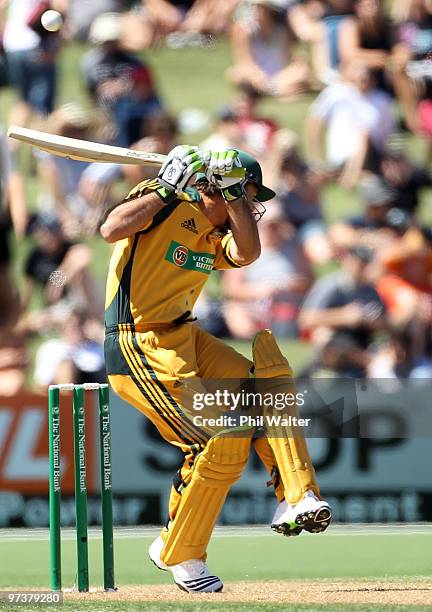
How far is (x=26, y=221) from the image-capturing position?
379 inches

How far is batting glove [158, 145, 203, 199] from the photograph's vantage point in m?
4.88

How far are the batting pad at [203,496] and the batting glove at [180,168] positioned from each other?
3.51ft

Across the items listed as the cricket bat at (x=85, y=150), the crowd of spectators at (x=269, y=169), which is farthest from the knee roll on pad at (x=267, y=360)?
the crowd of spectators at (x=269, y=169)

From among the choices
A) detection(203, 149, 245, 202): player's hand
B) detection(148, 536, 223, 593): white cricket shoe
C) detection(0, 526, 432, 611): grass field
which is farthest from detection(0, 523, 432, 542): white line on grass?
detection(203, 149, 245, 202): player's hand

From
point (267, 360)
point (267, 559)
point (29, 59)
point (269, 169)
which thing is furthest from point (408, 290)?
point (267, 360)

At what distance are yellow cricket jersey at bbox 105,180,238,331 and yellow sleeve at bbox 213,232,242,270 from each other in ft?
0.55

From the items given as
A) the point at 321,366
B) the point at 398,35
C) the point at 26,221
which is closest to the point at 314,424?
the point at 321,366

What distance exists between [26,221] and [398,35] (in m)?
3.56

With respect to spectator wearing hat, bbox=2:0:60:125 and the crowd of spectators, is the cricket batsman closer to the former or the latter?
the crowd of spectators

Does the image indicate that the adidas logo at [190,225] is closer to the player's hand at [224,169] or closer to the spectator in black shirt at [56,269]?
the player's hand at [224,169]

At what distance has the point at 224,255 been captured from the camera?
18.0 feet

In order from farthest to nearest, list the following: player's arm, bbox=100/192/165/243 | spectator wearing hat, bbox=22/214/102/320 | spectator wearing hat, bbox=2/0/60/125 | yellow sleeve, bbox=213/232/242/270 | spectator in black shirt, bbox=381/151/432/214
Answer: spectator wearing hat, bbox=2/0/60/125 → spectator in black shirt, bbox=381/151/432/214 → spectator wearing hat, bbox=22/214/102/320 → yellow sleeve, bbox=213/232/242/270 → player's arm, bbox=100/192/165/243

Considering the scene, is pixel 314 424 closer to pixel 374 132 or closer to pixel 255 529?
pixel 255 529

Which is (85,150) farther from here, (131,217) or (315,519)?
(315,519)
